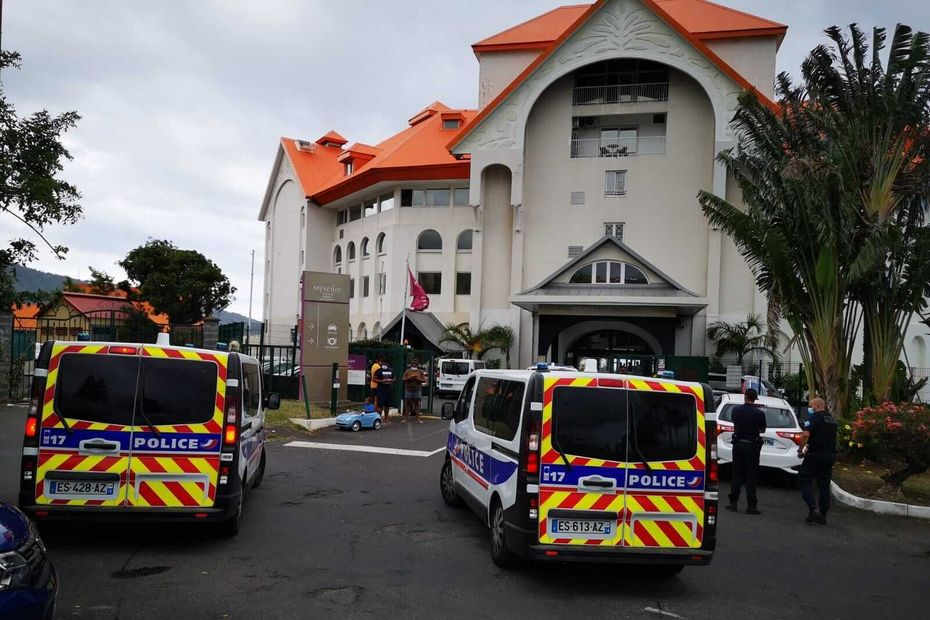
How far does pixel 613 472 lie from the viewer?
6613 mm

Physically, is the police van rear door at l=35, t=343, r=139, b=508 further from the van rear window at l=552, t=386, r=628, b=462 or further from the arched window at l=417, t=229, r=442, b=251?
the arched window at l=417, t=229, r=442, b=251

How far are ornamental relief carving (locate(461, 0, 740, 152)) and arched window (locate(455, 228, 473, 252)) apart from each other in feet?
21.0

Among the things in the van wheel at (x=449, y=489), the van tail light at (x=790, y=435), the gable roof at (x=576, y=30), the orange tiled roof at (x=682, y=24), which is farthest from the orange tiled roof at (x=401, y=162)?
the van wheel at (x=449, y=489)

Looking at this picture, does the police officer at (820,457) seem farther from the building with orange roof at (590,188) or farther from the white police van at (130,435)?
the building with orange roof at (590,188)

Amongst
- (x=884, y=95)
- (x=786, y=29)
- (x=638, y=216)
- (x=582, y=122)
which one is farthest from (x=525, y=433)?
(x=786, y=29)

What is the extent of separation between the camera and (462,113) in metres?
49.2

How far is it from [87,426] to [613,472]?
4.80m

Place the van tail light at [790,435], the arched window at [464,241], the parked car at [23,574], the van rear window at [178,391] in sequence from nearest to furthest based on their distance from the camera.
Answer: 1. the parked car at [23,574]
2. the van rear window at [178,391]
3. the van tail light at [790,435]
4. the arched window at [464,241]

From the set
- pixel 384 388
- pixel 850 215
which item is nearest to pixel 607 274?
pixel 384 388

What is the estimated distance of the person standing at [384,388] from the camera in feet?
69.5

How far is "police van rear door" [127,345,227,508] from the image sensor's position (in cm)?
712

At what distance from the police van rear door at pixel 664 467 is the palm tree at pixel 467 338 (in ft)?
102

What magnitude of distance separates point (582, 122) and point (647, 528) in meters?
34.6

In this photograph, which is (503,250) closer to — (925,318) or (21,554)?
(925,318)
